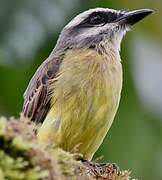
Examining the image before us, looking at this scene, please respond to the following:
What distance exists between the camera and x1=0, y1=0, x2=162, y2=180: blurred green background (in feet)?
14.6

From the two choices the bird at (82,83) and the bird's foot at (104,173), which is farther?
the bird at (82,83)

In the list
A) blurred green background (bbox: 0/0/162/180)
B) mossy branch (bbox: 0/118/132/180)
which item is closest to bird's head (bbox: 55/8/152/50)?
blurred green background (bbox: 0/0/162/180)

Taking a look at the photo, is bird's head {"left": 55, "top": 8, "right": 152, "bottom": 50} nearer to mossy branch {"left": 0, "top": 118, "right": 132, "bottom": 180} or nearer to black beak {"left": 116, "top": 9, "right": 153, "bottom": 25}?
black beak {"left": 116, "top": 9, "right": 153, "bottom": 25}

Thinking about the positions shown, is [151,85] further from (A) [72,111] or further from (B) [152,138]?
(A) [72,111]

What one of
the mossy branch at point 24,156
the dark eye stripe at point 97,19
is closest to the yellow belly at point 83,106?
the dark eye stripe at point 97,19

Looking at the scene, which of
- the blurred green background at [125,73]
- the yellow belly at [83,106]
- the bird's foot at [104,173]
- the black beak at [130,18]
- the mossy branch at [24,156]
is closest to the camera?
the mossy branch at [24,156]

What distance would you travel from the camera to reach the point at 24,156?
174cm

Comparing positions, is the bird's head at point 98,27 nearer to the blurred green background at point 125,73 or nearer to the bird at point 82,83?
the bird at point 82,83

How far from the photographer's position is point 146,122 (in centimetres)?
459

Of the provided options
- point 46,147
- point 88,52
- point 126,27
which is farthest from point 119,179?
point 126,27

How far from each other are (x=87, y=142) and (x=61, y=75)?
588 millimetres

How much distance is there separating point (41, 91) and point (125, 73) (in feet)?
2.61

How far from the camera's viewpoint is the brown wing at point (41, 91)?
4129mm

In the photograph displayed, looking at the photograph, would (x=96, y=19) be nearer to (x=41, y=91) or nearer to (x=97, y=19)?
(x=97, y=19)
